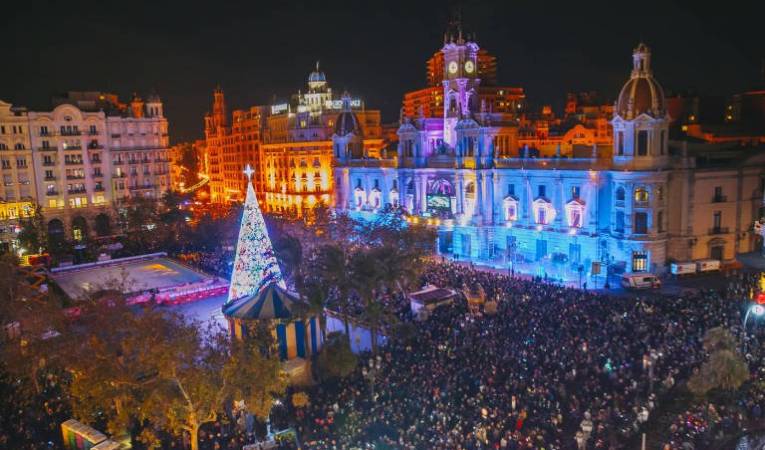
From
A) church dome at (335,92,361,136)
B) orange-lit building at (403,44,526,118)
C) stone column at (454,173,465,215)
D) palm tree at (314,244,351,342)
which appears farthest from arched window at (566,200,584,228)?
orange-lit building at (403,44,526,118)

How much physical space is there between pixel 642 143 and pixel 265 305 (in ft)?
97.4

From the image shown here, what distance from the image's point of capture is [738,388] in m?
25.4

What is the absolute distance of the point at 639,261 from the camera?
46625mm

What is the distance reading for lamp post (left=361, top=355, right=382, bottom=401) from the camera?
2702 cm

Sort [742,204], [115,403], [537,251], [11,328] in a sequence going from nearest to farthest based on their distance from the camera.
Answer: [115,403] < [11,328] < [742,204] < [537,251]

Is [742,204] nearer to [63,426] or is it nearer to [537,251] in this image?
[537,251]

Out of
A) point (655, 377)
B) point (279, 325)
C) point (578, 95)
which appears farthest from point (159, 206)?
point (578, 95)

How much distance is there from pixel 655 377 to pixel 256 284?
19457 mm

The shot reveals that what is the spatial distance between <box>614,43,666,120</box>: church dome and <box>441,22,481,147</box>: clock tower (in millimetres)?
17833

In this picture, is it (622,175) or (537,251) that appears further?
(537,251)

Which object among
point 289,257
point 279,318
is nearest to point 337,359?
point 279,318

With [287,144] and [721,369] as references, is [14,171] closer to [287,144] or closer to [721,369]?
[287,144]

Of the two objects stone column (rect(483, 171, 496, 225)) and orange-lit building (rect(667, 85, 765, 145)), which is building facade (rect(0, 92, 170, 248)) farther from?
orange-lit building (rect(667, 85, 765, 145))

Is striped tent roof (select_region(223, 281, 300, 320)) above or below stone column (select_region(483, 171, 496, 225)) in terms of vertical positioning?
below
